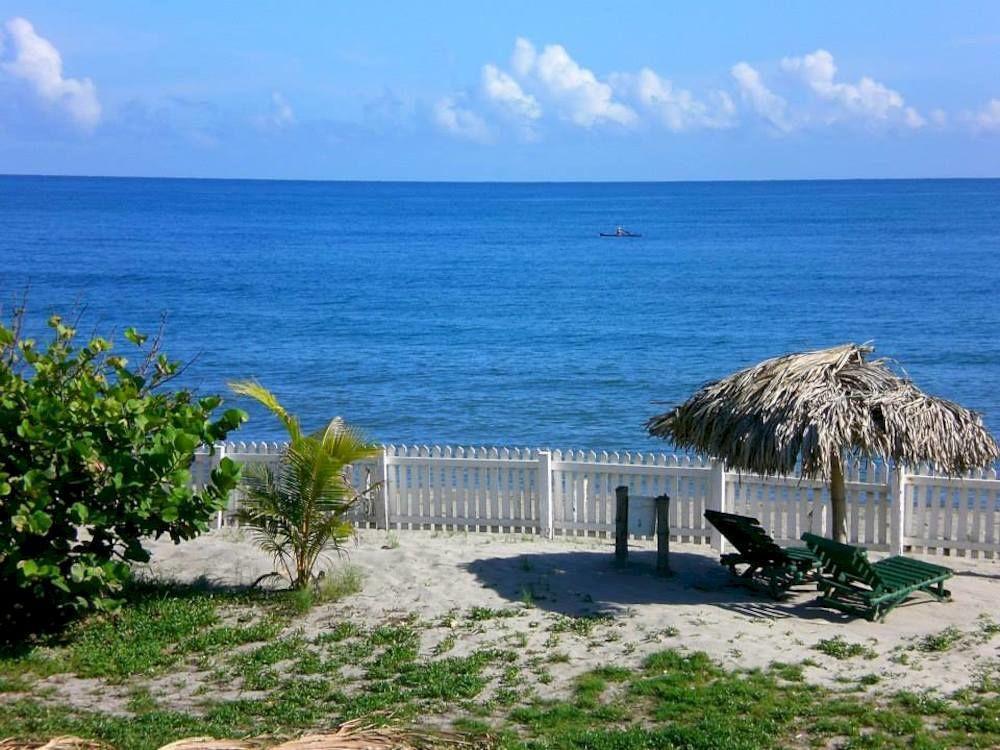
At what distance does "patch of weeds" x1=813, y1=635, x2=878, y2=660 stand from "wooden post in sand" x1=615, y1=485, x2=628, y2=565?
302cm

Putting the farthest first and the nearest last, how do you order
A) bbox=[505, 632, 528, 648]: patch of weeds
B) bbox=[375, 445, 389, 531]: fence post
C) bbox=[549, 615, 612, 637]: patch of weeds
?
bbox=[375, 445, 389, 531]: fence post < bbox=[549, 615, 612, 637]: patch of weeds < bbox=[505, 632, 528, 648]: patch of weeds

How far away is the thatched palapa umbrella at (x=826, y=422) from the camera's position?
10.9m

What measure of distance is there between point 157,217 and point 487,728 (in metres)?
134

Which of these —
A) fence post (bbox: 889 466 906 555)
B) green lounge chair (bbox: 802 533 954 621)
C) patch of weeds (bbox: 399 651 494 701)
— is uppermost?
fence post (bbox: 889 466 906 555)

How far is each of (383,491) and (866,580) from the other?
6.11 metres

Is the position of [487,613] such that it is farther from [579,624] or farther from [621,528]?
[621,528]

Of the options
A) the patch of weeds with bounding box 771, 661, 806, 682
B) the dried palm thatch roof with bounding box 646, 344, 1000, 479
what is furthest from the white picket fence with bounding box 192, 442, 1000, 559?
the patch of weeds with bounding box 771, 661, 806, 682

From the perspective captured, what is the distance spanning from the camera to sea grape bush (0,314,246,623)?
30.9 feet

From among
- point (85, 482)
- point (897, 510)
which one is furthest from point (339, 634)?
point (897, 510)

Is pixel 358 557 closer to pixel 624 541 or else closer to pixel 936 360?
pixel 624 541

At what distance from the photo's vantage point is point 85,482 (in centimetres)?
983

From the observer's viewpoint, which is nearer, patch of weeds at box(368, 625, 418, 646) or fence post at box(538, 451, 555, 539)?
patch of weeds at box(368, 625, 418, 646)

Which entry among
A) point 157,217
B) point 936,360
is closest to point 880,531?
point 936,360

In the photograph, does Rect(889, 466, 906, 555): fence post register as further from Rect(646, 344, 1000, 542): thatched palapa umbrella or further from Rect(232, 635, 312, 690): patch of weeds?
Rect(232, 635, 312, 690): patch of weeds
